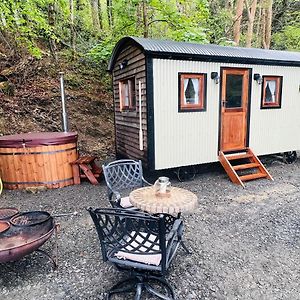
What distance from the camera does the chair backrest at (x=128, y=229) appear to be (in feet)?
5.37

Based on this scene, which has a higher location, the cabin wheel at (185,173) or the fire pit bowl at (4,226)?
the fire pit bowl at (4,226)

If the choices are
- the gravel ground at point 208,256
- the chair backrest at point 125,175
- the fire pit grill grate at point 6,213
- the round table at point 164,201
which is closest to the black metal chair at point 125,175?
the chair backrest at point 125,175

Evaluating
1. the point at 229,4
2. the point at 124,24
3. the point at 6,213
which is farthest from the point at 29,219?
the point at 229,4

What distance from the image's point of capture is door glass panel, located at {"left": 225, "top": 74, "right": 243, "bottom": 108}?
5.50 metres

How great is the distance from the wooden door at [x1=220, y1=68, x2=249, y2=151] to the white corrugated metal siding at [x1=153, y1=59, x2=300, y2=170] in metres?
0.16

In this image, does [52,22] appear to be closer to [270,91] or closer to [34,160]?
[34,160]

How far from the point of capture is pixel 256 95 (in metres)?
5.83

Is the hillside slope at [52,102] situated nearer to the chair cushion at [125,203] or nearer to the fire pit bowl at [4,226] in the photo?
the chair cushion at [125,203]

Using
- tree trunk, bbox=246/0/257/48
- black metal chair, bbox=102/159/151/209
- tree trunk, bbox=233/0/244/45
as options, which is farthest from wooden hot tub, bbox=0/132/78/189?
tree trunk, bbox=246/0/257/48

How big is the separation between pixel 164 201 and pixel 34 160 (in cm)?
336

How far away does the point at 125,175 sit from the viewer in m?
3.59

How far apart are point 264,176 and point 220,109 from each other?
68.4 inches

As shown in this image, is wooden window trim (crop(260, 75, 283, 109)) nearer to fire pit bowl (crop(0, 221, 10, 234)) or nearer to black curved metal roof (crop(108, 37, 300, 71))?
black curved metal roof (crop(108, 37, 300, 71))

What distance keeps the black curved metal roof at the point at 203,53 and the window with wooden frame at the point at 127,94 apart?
752mm
